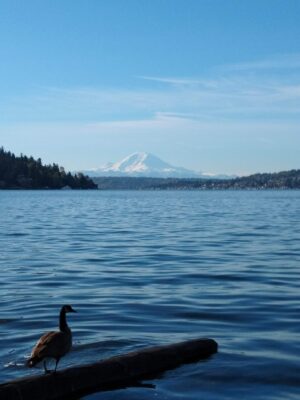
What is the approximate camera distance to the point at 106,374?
12406mm

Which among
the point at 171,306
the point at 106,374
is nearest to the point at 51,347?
the point at 106,374

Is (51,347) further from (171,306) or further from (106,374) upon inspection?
(171,306)

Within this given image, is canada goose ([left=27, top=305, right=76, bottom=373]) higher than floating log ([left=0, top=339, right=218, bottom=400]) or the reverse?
higher

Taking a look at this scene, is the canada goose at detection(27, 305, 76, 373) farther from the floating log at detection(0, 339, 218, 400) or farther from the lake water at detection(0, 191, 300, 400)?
the lake water at detection(0, 191, 300, 400)

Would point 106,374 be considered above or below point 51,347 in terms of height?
below

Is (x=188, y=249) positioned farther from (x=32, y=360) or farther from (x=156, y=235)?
(x=32, y=360)

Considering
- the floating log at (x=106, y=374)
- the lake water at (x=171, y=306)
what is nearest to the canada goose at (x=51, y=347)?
the floating log at (x=106, y=374)

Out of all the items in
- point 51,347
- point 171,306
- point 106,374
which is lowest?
point 171,306

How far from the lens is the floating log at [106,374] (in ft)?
→ 36.1

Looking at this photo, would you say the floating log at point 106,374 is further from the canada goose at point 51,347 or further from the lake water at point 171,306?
the canada goose at point 51,347

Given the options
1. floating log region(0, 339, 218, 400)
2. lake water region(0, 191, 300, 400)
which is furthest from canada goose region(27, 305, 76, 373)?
lake water region(0, 191, 300, 400)

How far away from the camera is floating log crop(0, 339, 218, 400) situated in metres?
11.0

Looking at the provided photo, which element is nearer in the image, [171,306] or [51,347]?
[51,347]

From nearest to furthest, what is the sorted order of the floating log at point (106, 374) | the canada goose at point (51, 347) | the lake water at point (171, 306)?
the floating log at point (106, 374), the canada goose at point (51, 347), the lake water at point (171, 306)
